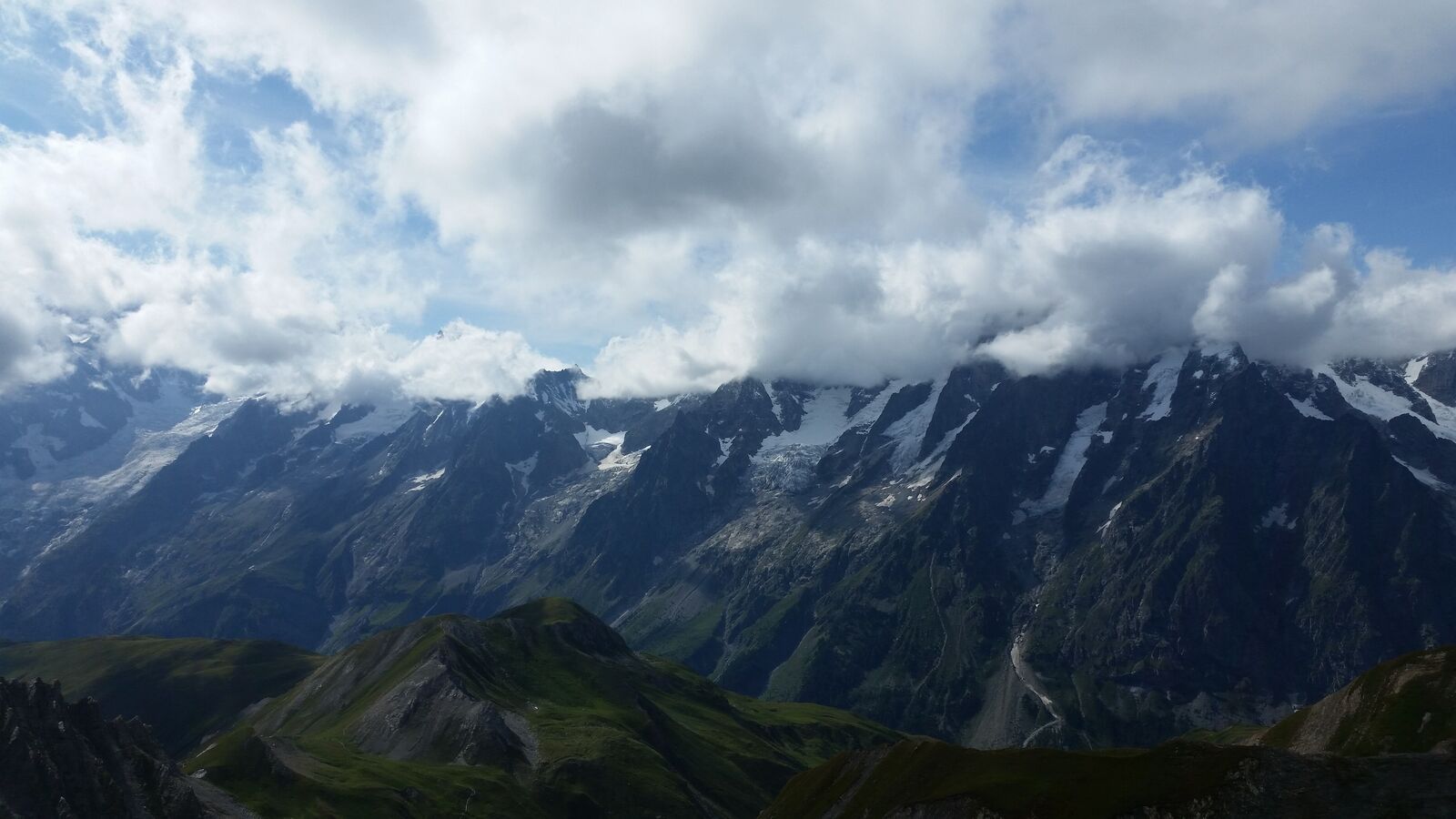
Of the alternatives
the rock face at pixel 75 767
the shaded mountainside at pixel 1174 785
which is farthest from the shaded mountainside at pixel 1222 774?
the rock face at pixel 75 767

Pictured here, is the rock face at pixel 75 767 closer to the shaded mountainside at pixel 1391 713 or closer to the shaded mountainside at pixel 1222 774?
the shaded mountainside at pixel 1222 774

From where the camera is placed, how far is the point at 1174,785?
95.8 metres

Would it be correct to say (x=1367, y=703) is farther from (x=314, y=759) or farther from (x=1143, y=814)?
(x=314, y=759)

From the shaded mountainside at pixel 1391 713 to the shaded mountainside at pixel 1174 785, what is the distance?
37.0 metres

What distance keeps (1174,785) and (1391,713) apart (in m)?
59.7

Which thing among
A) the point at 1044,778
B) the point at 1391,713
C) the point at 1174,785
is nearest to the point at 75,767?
the point at 1044,778

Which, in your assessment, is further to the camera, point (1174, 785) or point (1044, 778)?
point (1044, 778)

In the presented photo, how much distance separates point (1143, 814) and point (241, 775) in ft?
469

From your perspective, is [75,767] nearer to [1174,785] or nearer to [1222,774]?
[1174,785]

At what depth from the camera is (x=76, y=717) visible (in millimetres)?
126625

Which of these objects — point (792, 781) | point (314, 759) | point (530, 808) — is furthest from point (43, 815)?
point (792, 781)

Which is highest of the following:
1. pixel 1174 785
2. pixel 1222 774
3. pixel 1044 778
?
pixel 1222 774

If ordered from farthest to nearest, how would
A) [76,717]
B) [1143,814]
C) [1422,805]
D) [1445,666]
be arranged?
[1445,666]
[76,717]
[1143,814]
[1422,805]

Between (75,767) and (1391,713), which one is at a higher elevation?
(75,767)
